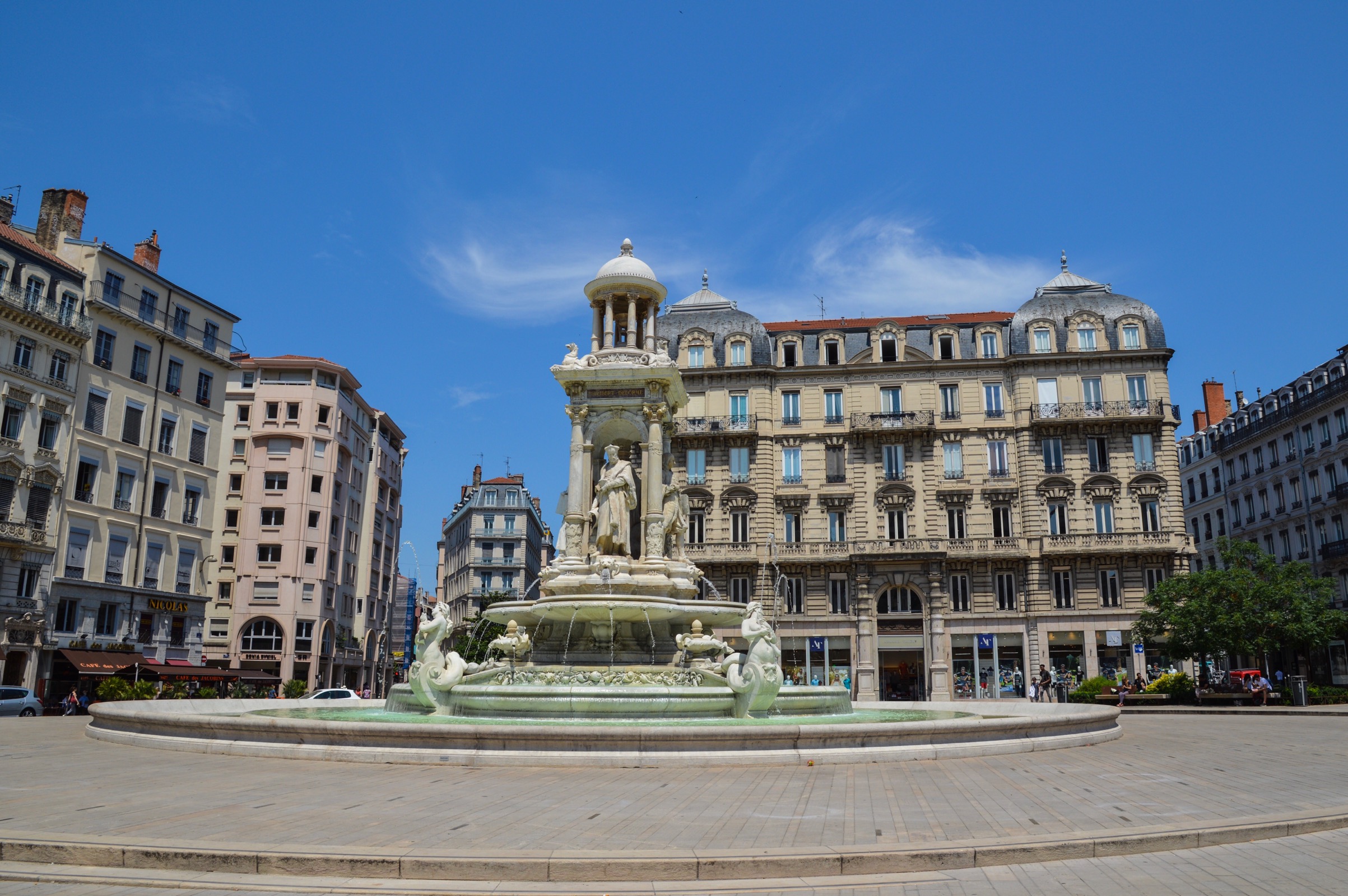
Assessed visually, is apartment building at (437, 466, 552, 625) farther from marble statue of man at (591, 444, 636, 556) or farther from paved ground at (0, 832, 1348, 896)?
paved ground at (0, 832, 1348, 896)

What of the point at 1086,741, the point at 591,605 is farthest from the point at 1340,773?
the point at 591,605

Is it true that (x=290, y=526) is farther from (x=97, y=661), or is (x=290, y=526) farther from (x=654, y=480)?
(x=654, y=480)

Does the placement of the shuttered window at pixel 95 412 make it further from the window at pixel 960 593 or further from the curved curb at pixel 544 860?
the window at pixel 960 593

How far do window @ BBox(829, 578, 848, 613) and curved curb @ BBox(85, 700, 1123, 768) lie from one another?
136 ft

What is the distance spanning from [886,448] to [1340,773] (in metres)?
45.5

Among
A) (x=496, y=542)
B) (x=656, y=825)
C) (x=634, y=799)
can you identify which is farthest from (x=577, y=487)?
(x=496, y=542)

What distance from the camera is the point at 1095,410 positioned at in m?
56.0

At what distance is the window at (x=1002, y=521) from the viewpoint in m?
55.7

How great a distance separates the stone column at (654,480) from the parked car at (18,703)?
23.3m

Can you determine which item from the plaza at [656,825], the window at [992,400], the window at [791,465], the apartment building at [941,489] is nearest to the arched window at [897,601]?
the apartment building at [941,489]

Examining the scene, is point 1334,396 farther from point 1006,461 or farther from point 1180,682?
point 1180,682

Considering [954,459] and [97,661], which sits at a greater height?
[954,459]

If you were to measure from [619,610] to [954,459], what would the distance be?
41.4 metres

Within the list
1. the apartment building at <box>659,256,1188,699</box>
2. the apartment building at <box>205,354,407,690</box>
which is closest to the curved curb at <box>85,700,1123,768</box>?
the apartment building at <box>659,256,1188,699</box>
